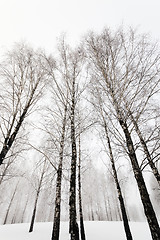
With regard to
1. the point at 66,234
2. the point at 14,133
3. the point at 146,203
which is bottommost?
the point at 66,234

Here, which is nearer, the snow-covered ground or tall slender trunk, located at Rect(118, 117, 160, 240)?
tall slender trunk, located at Rect(118, 117, 160, 240)

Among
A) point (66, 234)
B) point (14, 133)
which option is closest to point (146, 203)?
point (14, 133)

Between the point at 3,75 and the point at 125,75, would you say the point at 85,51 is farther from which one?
the point at 3,75

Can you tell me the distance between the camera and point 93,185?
25859mm

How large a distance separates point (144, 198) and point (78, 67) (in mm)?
7197

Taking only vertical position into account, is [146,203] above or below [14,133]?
below

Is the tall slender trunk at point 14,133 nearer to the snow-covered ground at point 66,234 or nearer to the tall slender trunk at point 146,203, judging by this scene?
the tall slender trunk at point 146,203

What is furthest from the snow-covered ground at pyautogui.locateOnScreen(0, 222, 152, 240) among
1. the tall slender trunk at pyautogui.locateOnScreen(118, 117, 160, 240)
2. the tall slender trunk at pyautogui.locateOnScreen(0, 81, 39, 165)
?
the tall slender trunk at pyautogui.locateOnScreen(118, 117, 160, 240)

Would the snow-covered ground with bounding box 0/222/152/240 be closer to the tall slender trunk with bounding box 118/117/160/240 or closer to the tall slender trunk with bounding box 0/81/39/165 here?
the tall slender trunk with bounding box 0/81/39/165

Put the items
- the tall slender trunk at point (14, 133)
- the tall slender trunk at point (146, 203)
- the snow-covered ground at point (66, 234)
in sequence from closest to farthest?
the tall slender trunk at point (146, 203)
the tall slender trunk at point (14, 133)
the snow-covered ground at point (66, 234)

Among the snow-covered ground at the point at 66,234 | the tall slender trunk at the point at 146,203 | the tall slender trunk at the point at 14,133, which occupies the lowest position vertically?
the snow-covered ground at the point at 66,234

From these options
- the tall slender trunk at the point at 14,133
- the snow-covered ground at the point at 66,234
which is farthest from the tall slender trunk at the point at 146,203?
the snow-covered ground at the point at 66,234

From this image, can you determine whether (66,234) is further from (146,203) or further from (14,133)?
(146,203)

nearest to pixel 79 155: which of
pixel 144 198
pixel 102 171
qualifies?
pixel 144 198
